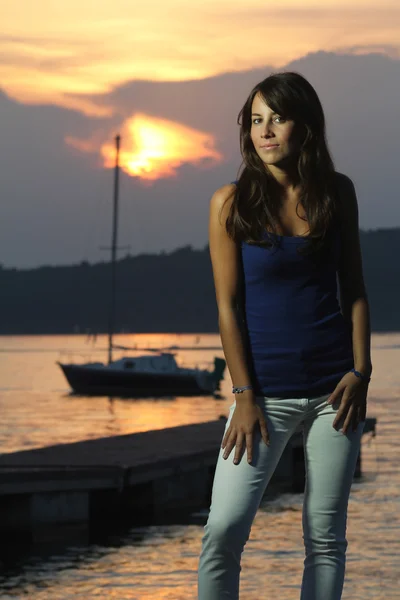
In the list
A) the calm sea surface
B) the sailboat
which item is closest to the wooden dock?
the calm sea surface

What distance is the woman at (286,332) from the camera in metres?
3.90

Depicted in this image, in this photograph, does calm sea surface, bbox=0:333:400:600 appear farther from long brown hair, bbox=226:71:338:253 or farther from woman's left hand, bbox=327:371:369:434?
long brown hair, bbox=226:71:338:253

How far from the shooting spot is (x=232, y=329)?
3943mm

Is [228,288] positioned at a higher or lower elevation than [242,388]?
higher

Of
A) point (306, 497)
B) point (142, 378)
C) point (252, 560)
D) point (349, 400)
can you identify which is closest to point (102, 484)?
point (252, 560)

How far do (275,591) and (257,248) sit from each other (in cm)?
559

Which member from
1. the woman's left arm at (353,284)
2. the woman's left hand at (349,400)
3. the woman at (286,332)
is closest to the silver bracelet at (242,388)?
the woman at (286,332)

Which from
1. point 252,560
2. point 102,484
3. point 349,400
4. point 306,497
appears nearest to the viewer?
point 349,400

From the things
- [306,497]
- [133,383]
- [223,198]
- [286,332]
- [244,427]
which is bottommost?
[133,383]

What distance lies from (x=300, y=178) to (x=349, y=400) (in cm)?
80

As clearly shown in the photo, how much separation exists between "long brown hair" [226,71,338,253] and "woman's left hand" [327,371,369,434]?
474 millimetres

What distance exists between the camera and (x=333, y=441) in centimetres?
401

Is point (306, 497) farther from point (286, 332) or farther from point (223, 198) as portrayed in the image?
point (223, 198)

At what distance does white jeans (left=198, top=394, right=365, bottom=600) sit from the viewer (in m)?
3.83
